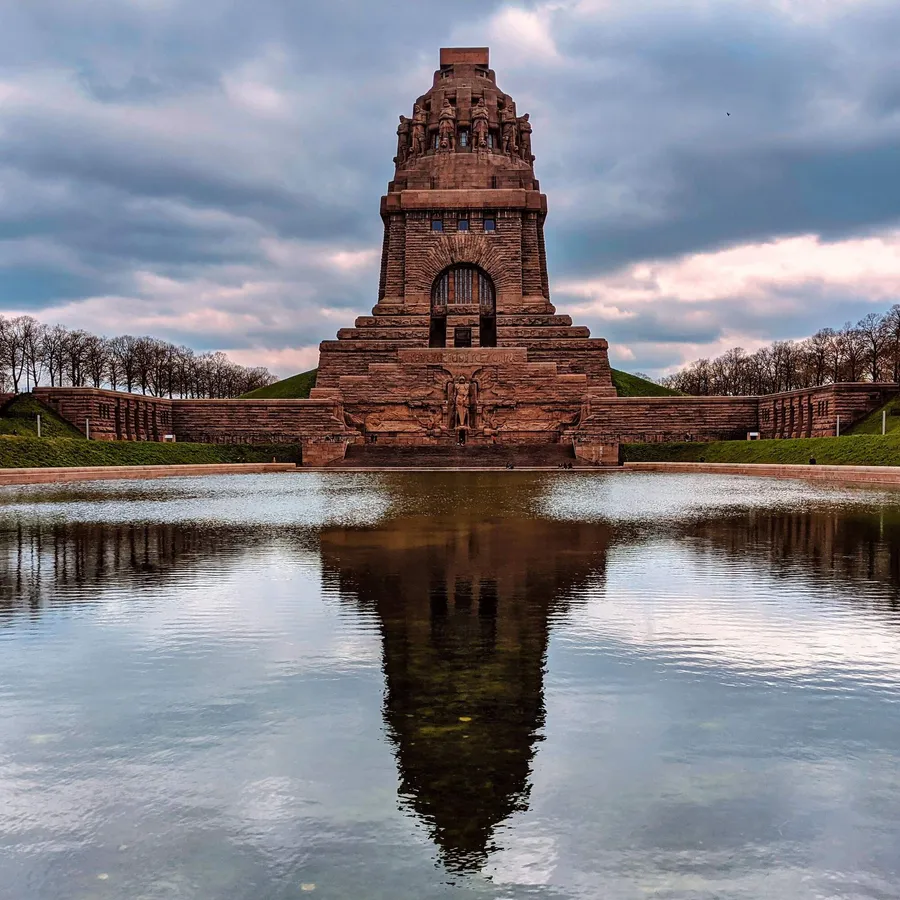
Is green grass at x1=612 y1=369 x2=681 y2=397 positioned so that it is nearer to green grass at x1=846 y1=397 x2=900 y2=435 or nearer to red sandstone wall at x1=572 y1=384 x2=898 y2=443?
red sandstone wall at x1=572 y1=384 x2=898 y2=443

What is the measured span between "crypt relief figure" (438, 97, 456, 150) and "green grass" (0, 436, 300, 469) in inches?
1187

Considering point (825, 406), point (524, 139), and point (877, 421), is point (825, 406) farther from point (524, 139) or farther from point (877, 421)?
point (524, 139)

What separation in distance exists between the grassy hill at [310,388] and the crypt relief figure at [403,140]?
2020cm

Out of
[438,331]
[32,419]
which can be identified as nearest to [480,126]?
[438,331]

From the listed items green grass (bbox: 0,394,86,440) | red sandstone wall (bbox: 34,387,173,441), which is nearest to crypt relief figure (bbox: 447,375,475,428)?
red sandstone wall (bbox: 34,387,173,441)

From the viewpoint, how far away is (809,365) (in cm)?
7144

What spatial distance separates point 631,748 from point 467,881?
5.13 ft

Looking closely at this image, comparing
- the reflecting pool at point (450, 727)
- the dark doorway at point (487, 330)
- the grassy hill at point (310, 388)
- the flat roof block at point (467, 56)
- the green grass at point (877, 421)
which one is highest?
the flat roof block at point (467, 56)

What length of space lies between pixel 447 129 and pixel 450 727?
216ft

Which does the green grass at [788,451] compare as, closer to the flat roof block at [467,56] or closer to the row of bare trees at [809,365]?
the row of bare trees at [809,365]

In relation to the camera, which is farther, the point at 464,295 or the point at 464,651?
the point at 464,295

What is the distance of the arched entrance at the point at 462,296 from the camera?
209ft

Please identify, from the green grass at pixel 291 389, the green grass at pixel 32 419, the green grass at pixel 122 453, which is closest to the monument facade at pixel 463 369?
the green grass at pixel 32 419

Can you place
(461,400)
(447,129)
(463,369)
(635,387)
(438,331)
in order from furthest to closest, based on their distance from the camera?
(635,387) → (447,129) → (438,331) → (463,369) → (461,400)
